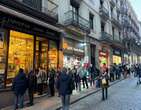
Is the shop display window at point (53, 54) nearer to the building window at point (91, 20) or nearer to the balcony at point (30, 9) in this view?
the balcony at point (30, 9)

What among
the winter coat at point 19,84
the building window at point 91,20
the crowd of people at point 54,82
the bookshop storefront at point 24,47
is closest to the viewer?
the crowd of people at point 54,82

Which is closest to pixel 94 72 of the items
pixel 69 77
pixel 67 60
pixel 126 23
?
pixel 67 60

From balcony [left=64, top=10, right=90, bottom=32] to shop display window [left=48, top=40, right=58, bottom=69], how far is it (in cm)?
220

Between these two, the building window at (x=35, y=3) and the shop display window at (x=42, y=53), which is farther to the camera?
the shop display window at (x=42, y=53)

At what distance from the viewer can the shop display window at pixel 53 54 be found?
16.6 meters

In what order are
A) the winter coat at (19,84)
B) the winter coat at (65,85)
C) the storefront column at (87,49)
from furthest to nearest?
the storefront column at (87,49), the winter coat at (19,84), the winter coat at (65,85)

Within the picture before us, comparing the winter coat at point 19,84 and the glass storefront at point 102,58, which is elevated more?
the glass storefront at point 102,58

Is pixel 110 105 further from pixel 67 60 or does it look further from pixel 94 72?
pixel 94 72

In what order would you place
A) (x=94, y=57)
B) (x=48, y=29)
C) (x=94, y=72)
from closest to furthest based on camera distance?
(x=48, y=29) < (x=94, y=72) < (x=94, y=57)

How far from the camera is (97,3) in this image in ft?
88.4

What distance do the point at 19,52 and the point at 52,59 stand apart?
12.5 feet

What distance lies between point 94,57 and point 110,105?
13.7m

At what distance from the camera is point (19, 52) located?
13414 millimetres

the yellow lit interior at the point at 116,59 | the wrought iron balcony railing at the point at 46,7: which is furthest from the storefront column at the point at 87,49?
the yellow lit interior at the point at 116,59
